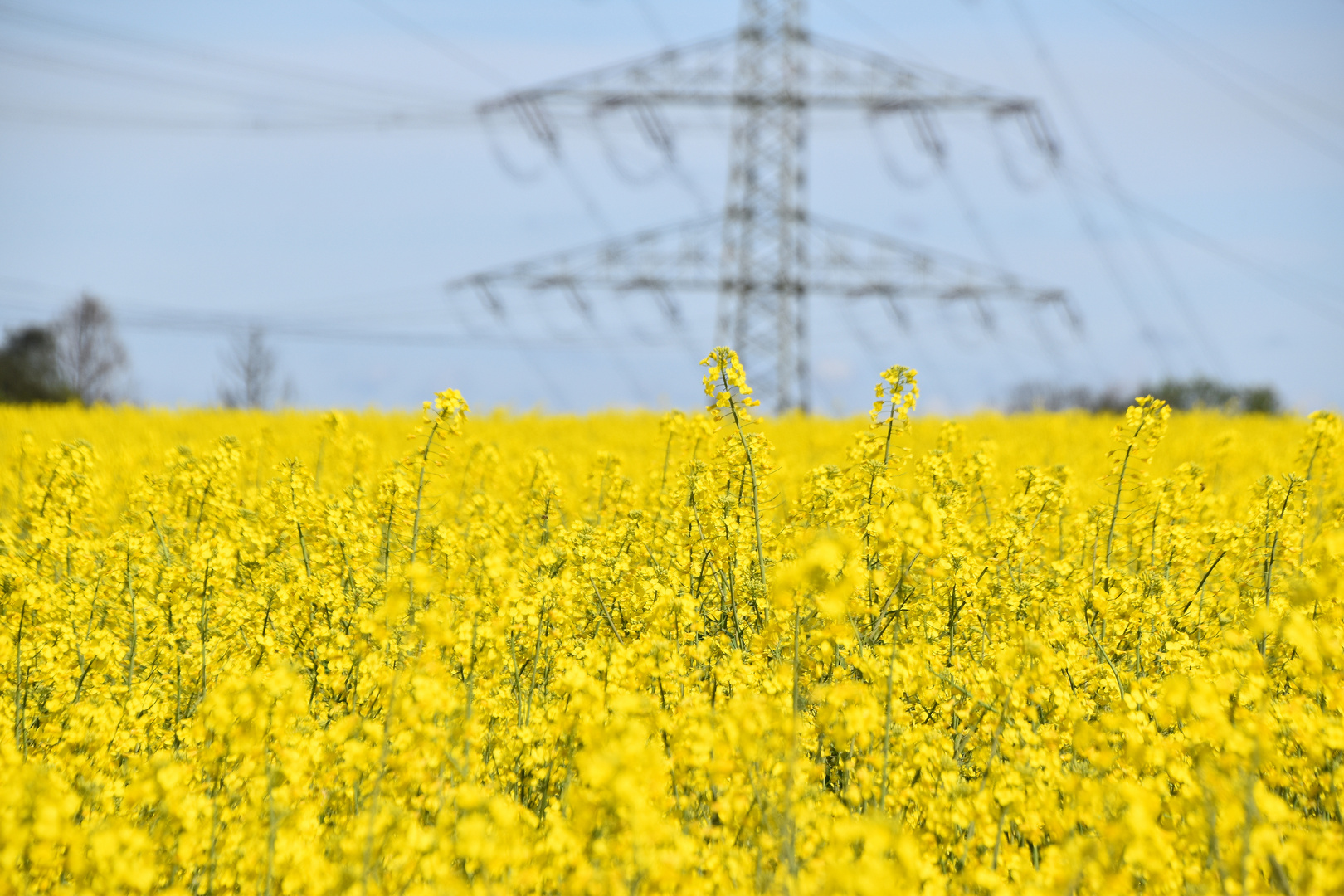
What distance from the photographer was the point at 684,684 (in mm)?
2980

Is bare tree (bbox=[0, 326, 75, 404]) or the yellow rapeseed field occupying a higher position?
bare tree (bbox=[0, 326, 75, 404])

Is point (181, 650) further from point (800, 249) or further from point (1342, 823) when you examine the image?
point (800, 249)

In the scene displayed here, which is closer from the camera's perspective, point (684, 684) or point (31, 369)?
point (684, 684)

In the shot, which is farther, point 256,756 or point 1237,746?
point 256,756

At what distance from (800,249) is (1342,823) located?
1471cm

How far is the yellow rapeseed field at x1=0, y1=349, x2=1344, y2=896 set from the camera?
6.68 feet

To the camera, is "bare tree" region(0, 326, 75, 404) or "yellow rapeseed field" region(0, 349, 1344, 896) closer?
"yellow rapeseed field" region(0, 349, 1344, 896)

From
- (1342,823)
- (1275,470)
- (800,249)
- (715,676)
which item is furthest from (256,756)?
(800,249)

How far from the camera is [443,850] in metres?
1.97

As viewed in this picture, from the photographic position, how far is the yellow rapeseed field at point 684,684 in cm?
204

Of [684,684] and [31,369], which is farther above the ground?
[31,369]

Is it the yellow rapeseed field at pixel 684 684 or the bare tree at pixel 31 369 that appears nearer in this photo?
the yellow rapeseed field at pixel 684 684

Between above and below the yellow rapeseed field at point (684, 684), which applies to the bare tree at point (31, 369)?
above

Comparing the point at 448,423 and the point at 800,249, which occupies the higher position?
the point at 800,249
